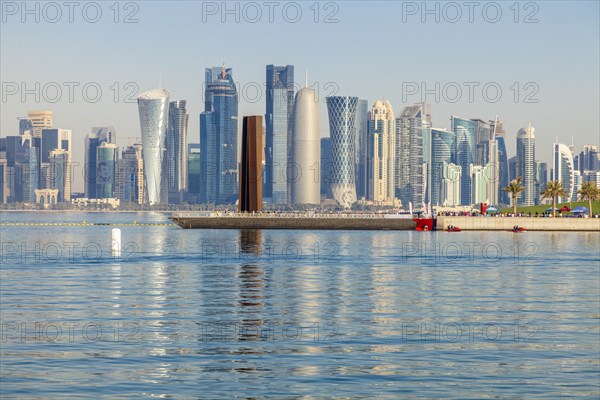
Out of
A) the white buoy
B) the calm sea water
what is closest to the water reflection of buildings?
the calm sea water

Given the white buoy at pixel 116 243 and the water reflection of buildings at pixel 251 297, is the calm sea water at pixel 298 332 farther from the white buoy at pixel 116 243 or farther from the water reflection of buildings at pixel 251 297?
the white buoy at pixel 116 243

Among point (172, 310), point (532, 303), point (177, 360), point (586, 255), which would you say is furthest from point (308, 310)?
point (586, 255)

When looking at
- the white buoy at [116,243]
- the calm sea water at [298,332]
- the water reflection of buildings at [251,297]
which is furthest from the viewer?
the white buoy at [116,243]

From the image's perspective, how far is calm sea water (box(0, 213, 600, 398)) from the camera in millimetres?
32219

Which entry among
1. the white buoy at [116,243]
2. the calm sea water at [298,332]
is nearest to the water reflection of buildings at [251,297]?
the calm sea water at [298,332]

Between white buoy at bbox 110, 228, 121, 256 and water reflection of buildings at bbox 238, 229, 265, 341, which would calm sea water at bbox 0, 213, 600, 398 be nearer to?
water reflection of buildings at bbox 238, 229, 265, 341

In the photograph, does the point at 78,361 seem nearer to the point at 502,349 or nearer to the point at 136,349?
the point at 136,349

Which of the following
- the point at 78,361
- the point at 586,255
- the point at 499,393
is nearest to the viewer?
the point at 499,393


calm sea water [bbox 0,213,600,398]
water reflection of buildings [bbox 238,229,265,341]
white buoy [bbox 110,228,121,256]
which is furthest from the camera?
white buoy [bbox 110,228,121,256]

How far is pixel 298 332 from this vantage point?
44.1 meters

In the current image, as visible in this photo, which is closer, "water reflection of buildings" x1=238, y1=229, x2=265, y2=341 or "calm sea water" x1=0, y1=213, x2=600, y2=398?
"calm sea water" x1=0, y1=213, x2=600, y2=398

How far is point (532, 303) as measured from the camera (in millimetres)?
58062

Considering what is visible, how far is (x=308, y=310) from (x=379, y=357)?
1627 centimetres

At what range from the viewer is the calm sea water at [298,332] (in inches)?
1268
